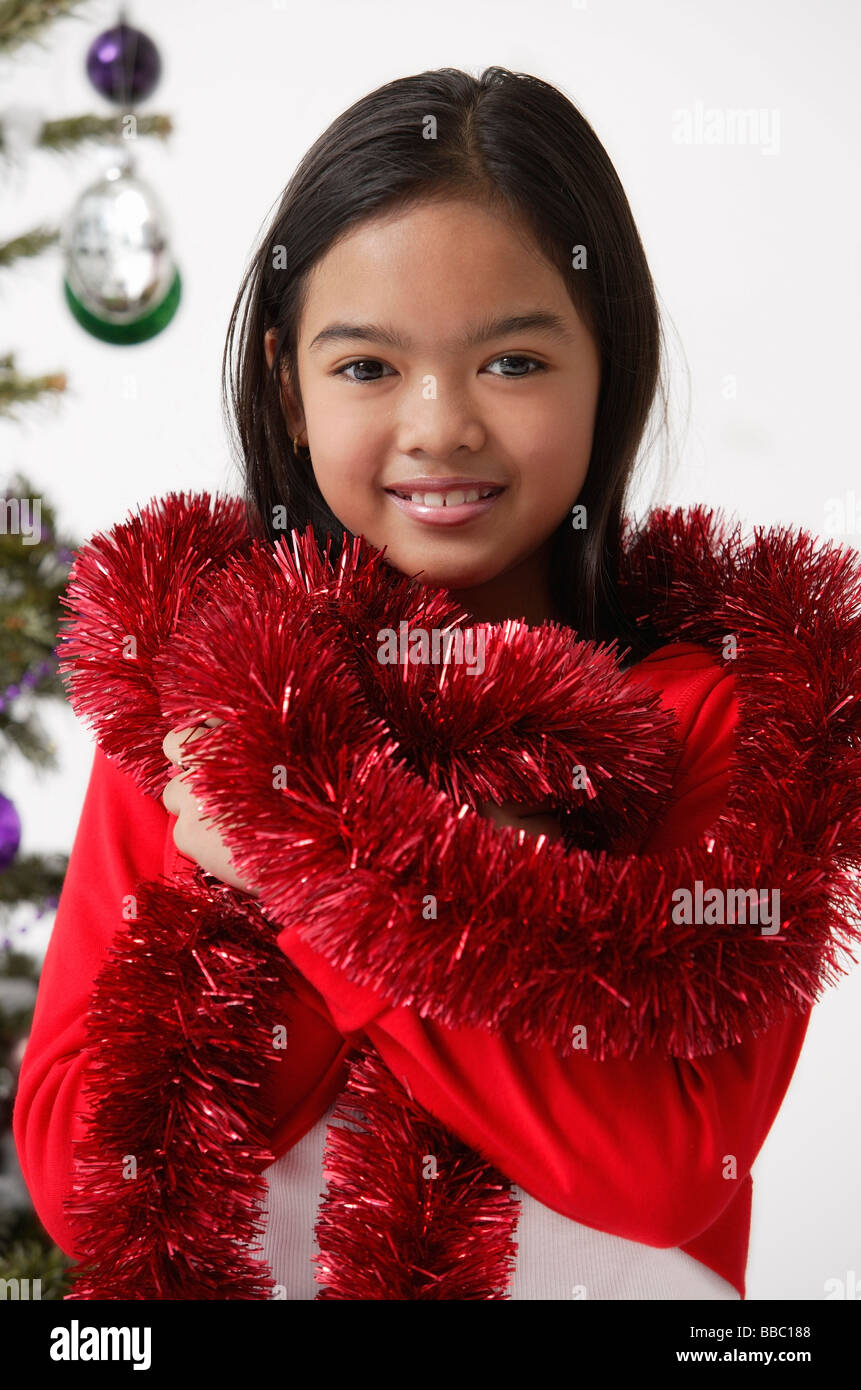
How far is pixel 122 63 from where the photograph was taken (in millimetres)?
1350

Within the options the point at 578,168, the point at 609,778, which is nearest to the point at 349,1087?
the point at 609,778

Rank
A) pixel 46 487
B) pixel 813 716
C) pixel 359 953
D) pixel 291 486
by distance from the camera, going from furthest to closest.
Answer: pixel 46 487 → pixel 291 486 → pixel 813 716 → pixel 359 953

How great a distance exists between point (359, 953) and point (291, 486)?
19.0 inches

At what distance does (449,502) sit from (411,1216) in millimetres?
422

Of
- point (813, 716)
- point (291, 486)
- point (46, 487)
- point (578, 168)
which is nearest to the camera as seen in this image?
point (813, 716)

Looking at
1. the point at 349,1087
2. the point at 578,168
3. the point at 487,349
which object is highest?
the point at 578,168

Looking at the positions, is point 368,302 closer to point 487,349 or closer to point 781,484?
point 487,349

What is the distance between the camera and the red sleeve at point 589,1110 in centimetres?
67

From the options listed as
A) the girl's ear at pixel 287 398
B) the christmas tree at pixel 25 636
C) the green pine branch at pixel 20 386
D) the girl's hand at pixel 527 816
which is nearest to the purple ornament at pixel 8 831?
the christmas tree at pixel 25 636

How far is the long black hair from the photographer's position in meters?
0.84

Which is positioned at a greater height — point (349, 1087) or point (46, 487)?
point (46, 487)

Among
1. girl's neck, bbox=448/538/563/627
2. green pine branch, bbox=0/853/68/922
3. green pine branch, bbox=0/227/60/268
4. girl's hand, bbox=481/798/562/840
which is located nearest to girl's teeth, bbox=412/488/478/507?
girl's neck, bbox=448/538/563/627

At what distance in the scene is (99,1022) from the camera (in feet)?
2.43

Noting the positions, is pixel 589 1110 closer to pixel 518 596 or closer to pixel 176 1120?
pixel 176 1120
